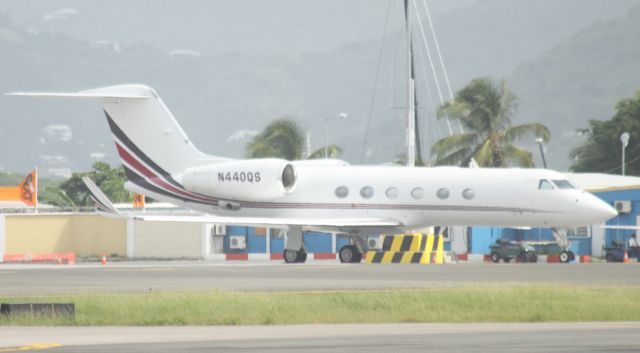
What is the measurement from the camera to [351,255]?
44.0m

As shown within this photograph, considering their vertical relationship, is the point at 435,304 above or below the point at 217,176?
below

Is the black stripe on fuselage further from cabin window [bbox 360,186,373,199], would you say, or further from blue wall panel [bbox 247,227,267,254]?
blue wall panel [bbox 247,227,267,254]

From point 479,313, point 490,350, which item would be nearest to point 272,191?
point 479,313

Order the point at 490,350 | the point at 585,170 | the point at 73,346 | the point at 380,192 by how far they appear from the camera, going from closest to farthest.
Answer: the point at 490,350
the point at 73,346
the point at 380,192
the point at 585,170

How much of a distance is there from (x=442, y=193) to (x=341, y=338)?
25530 mm

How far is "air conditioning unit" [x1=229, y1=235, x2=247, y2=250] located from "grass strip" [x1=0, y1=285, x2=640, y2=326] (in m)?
32.5

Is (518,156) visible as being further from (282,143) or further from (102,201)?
(102,201)

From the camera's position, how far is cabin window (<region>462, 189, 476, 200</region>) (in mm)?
42375

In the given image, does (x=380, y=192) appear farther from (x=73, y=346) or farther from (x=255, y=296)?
(x=73, y=346)

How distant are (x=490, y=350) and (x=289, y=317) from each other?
20.2ft

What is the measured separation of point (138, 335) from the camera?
18391mm

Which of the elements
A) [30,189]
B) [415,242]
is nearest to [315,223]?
[415,242]

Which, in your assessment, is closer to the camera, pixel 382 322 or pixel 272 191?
pixel 382 322

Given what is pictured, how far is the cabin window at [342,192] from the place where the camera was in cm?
4466
